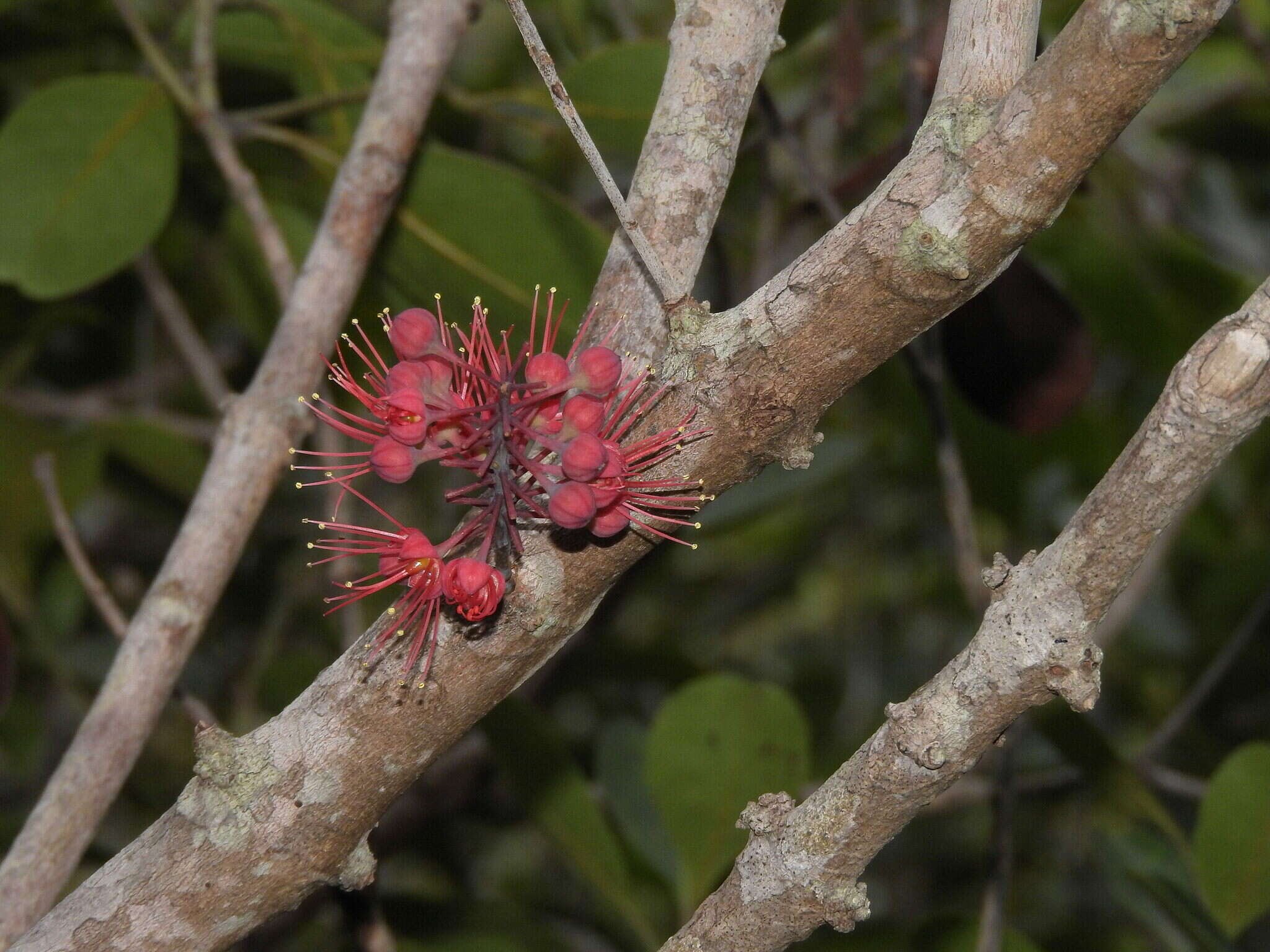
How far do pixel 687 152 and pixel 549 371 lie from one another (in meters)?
0.31

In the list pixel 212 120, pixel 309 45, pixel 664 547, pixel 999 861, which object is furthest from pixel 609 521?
pixel 309 45

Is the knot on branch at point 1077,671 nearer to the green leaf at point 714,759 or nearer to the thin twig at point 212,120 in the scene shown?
the green leaf at point 714,759

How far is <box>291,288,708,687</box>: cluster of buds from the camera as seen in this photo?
1.12m

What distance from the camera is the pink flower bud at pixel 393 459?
3.91 ft

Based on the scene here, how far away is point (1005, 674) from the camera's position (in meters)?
1.02

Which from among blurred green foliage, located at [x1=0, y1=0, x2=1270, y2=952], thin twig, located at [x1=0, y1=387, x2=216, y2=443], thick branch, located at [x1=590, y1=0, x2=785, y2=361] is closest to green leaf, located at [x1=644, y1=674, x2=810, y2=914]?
blurred green foliage, located at [x1=0, y1=0, x2=1270, y2=952]

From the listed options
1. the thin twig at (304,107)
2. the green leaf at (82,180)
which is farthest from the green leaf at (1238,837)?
the green leaf at (82,180)

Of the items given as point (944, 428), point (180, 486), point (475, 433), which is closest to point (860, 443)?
point (944, 428)

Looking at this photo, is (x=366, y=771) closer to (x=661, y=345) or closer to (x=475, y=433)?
(x=475, y=433)

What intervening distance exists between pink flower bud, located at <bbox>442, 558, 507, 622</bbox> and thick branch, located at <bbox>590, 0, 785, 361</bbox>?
0.93 feet

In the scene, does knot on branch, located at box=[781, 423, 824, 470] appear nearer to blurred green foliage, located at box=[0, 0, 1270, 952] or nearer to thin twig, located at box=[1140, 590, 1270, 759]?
blurred green foliage, located at box=[0, 0, 1270, 952]

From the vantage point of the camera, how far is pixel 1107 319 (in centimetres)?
285

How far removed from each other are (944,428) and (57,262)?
154 centimetres

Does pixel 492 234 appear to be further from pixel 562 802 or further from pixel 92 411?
pixel 92 411
